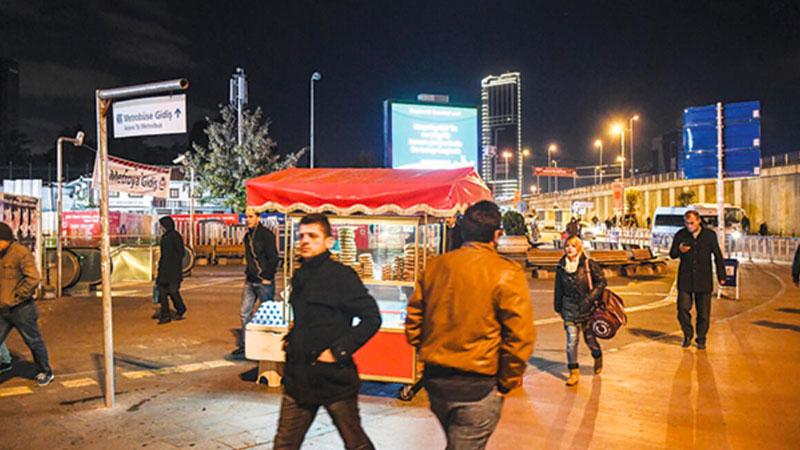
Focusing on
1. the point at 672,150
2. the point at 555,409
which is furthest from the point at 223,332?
the point at 672,150

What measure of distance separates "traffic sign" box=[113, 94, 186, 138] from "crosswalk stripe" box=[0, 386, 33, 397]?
310 centimetres

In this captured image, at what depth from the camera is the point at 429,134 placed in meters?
17.3

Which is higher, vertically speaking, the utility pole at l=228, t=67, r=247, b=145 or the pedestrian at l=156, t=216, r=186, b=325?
the utility pole at l=228, t=67, r=247, b=145

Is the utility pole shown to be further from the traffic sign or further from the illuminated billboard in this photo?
the traffic sign

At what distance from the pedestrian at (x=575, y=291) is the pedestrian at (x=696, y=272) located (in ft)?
8.95

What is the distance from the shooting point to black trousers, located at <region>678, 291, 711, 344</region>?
354 inches

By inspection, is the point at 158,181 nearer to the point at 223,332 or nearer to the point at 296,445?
the point at 223,332

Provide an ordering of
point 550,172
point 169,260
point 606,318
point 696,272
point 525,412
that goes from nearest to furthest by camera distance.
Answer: point 525,412 < point 606,318 < point 696,272 < point 169,260 < point 550,172

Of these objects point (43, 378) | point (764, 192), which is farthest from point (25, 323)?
point (764, 192)

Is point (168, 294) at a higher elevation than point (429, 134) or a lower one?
lower

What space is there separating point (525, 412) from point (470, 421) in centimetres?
329

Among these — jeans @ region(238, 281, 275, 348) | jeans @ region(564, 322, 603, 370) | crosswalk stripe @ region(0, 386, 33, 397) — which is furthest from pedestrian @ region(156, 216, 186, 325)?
jeans @ region(564, 322, 603, 370)

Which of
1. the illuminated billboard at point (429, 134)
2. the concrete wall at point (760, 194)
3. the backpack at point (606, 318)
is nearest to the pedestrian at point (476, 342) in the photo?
the backpack at point (606, 318)

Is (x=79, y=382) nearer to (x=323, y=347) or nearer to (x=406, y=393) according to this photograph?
(x=406, y=393)
